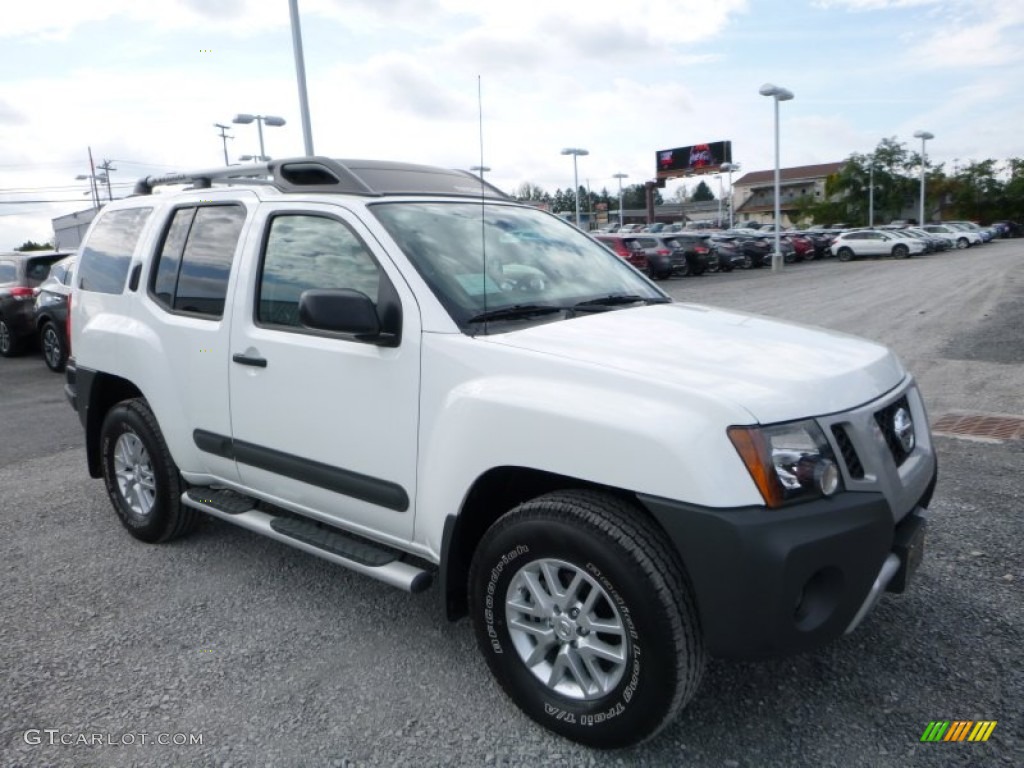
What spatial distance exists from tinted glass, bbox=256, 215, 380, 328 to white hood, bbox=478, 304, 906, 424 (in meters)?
0.77

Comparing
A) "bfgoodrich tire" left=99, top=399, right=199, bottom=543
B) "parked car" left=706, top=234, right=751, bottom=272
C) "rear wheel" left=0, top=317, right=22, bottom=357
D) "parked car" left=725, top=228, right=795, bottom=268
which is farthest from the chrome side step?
"parked car" left=725, top=228, right=795, bottom=268

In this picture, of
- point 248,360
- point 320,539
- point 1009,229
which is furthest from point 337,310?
point 1009,229

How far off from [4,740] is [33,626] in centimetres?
93

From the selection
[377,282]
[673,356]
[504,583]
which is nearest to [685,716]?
[504,583]

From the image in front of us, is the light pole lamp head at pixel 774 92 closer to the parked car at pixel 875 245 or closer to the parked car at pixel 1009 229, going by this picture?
the parked car at pixel 875 245

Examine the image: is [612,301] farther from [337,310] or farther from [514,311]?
[337,310]

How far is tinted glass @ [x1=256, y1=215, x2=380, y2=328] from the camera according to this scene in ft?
10.8

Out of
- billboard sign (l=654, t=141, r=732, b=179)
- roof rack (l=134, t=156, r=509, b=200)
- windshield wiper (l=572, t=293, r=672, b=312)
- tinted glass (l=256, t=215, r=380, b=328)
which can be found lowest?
windshield wiper (l=572, t=293, r=672, b=312)

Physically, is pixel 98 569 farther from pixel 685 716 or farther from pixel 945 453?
pixel 945 453

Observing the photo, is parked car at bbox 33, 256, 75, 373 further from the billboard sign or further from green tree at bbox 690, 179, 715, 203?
green tree at bbox 690, 179, 715, 203

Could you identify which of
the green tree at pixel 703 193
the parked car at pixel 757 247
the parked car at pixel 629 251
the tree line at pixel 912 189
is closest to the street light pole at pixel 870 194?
the tree line at pixel 912 189

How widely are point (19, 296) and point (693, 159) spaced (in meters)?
76.7

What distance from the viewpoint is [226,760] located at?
2639 mm

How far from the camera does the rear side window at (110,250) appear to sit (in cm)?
453
